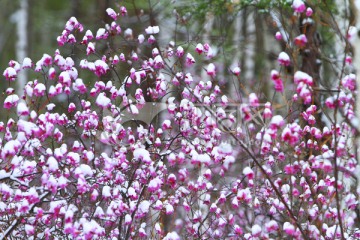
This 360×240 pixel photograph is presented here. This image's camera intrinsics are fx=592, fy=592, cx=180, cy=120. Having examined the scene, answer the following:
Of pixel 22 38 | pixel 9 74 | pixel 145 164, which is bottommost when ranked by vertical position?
pixel 145 164

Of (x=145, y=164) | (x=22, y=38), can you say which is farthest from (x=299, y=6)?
(x=22, y=38)

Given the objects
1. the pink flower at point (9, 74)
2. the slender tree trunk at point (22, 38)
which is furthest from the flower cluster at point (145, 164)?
the slender tree trunk at point (22, 38)

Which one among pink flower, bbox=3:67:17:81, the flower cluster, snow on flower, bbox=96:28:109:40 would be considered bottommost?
the flower cluster

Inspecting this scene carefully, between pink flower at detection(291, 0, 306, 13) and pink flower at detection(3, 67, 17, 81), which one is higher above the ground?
pink flower at detection(3, 67, 17, 81)

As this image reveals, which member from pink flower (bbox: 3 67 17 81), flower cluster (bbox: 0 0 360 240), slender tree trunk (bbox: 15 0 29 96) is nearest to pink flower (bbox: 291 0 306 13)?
flower cluster (bbox: 0 0 360 240)

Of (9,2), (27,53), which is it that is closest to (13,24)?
(9,2)

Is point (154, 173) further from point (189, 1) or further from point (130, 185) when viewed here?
point (189, 1)

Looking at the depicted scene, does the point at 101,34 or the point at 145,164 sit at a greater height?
the point at 101,34

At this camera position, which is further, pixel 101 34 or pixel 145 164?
pixel 101 34

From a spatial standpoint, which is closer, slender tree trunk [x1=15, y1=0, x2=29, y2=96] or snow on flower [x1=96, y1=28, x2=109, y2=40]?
snow on flower [x1=96, y1=28, x2=109, y2=40]

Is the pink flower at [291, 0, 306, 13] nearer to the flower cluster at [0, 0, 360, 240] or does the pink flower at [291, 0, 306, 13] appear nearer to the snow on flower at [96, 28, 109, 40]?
the flower cluster at [0, 0, 360, 240]

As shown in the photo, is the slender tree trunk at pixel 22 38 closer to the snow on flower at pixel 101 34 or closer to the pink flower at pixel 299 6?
the snow on flower at pixel 101 34

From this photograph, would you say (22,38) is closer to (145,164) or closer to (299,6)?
(145,164)

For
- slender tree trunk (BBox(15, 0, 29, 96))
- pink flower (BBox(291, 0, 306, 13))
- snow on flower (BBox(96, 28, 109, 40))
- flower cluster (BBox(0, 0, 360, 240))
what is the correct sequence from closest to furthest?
pink flower (BBox(291, 0, 306, 13)), flower cluster (BBox(0, 0, 360, 240)), snow on flower (BBox(96, 28, 109, 40)), slender tree trunk (BBox(15, 0, 29, 96))
